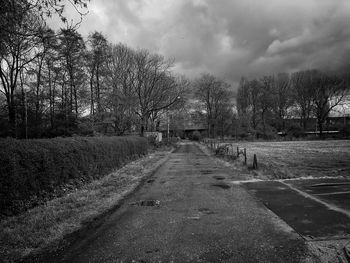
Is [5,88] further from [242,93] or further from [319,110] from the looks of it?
[319,110]

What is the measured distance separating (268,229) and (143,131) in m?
31.0

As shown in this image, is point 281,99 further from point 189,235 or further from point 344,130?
point 189,235

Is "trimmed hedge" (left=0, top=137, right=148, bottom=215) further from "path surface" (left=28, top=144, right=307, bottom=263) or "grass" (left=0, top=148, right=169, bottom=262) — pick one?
"path surface" (left=28, top=144, right=307, bottom=263)

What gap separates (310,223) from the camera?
4.37 metres

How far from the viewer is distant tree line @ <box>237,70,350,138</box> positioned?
5603cm

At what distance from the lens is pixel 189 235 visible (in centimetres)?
397

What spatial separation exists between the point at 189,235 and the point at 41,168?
4.58 metres

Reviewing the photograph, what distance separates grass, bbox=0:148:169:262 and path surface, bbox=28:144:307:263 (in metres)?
0.46

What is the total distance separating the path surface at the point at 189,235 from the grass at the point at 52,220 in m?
0.46

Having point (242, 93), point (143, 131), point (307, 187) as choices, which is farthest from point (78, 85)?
point (242, 93)

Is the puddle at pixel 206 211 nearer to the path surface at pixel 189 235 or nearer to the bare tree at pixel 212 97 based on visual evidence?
the path surface at pixel 189 235

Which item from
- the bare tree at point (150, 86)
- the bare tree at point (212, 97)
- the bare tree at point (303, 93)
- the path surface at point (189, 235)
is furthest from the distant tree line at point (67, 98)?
the bare tree at point (303, 93)

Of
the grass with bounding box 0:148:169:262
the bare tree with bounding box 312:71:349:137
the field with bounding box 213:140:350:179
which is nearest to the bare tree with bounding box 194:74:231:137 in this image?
the bare tree with bounding box 312:71:349:137

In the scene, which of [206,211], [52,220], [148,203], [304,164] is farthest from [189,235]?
[304,164]
